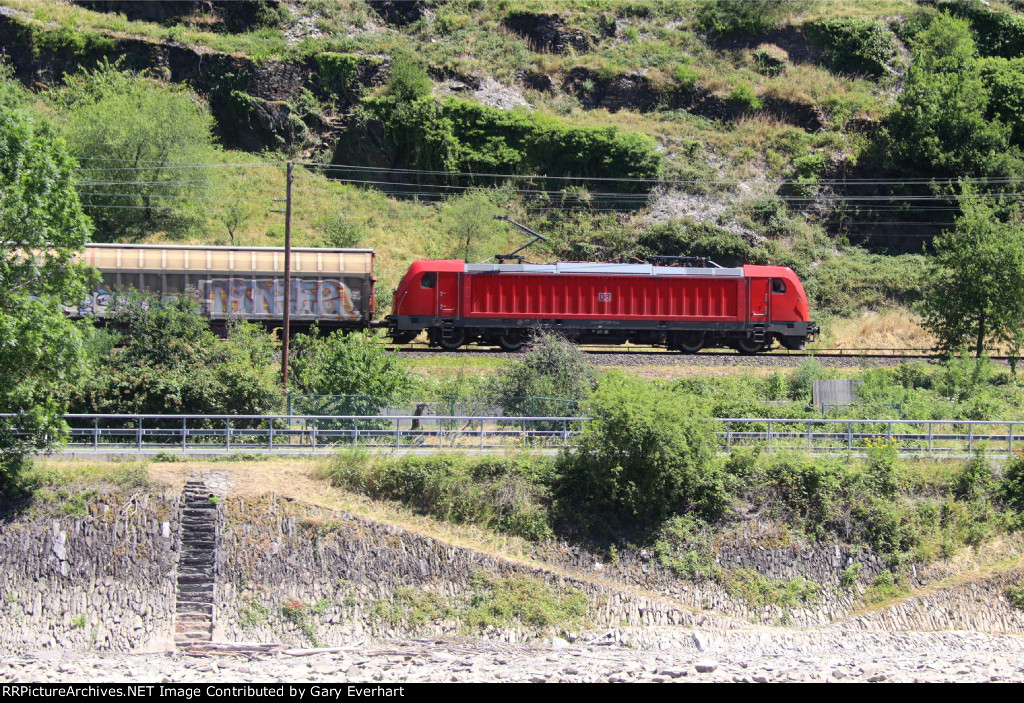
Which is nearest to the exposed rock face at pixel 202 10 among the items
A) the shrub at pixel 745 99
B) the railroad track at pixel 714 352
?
the shrub at pixel 745 99

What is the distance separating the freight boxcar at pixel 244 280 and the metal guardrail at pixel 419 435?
1187 cm

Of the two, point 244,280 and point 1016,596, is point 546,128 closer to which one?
point 244,280

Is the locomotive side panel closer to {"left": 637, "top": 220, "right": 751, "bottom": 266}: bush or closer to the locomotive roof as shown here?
the locomotive roof

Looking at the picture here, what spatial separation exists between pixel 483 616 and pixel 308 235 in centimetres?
3327

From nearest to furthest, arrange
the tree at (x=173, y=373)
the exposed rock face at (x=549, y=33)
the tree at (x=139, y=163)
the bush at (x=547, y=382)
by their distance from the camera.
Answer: the tree at (x=173, y=373)
the bush at (x=547, y=382)
the tree at (x=139, y=163)
the exposed rock face at (x=549, y=33)

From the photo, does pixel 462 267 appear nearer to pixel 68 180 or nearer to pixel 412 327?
pixel 412 327

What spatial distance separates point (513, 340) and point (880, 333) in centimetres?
1772

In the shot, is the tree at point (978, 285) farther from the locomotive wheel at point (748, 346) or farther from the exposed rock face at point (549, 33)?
the exposed rock face at point (549, 33)

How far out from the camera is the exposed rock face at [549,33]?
208ft

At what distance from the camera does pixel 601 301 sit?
35.7 metres

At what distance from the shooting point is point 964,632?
19531mm

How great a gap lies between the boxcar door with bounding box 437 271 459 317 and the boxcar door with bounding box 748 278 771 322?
11.2m
